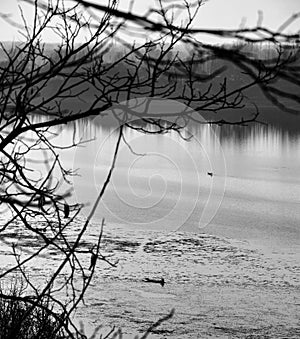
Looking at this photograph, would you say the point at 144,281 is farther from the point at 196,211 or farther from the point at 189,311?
the point at 196,211

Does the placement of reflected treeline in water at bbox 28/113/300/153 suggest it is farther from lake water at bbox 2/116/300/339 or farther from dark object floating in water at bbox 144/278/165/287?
dark object floating in water at bbox 144/278/165/287

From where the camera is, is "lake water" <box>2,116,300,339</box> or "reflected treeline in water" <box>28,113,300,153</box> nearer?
"lake water" <box>2,116,300,339</box>

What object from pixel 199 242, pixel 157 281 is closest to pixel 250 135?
pixel 199 242

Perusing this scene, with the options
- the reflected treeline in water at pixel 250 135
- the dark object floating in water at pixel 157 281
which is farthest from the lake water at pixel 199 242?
the reflected treeline in water at pixel 250 135

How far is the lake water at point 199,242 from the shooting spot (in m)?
6.94

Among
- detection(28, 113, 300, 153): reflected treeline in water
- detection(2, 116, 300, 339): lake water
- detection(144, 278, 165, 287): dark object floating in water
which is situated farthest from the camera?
detection(28, 113, 300, 153): reflected treeline in water

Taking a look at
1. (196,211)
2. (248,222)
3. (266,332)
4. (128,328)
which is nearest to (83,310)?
(128,328)

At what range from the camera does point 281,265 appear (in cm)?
846

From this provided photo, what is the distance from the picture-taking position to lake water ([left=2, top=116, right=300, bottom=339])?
22.8ft

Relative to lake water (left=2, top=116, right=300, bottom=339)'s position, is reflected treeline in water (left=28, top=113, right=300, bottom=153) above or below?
above

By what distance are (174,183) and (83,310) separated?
6.83 m

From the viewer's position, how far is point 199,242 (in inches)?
376

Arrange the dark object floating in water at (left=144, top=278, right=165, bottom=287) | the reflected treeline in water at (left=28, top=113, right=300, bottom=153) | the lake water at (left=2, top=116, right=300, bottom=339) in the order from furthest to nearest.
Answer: the reflected treeline in water at (left=28, top=113, right=300, bottom=153)
the dark object floating in water at (left=144, top=278, right=165, bottom=287)
the lake water at (left=2, top=116, right=300, bottom=339)

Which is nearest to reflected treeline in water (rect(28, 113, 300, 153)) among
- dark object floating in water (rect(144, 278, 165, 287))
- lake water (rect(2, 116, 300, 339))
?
lake water (rect(2, 116, 300, 339))
